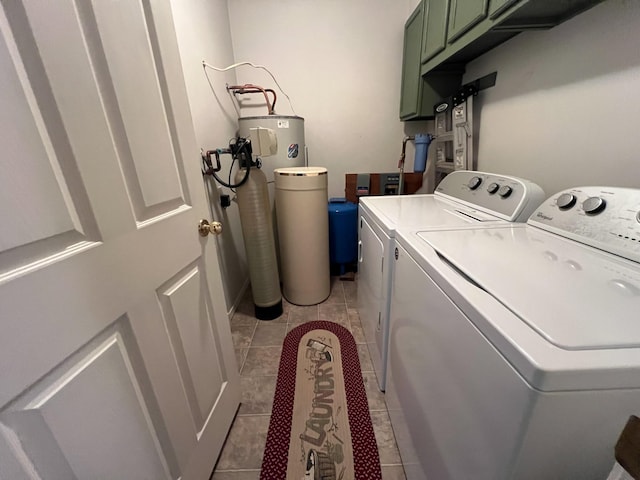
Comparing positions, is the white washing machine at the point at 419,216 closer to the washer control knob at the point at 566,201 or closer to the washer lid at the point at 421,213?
the washer lid at the point at 421,213

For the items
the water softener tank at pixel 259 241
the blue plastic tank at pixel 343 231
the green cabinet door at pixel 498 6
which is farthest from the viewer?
the blue plastic tank at pixel 343 231

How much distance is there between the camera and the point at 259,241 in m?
1.88

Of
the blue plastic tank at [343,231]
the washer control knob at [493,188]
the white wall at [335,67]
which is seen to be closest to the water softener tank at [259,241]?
the blue plastic tank at [343,231]

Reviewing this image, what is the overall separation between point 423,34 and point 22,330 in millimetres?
2520

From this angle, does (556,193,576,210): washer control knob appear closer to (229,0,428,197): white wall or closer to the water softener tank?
the water softener tank

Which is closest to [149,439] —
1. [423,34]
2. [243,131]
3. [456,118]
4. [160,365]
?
[160,365]

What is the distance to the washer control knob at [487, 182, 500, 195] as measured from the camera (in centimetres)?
119

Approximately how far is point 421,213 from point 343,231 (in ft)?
3.93

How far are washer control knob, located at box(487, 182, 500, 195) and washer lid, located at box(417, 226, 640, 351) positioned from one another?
0.35 m

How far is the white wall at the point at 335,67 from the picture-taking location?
2.21 metres

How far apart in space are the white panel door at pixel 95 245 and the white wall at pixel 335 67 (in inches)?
69.2

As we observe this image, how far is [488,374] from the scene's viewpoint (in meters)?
0.48

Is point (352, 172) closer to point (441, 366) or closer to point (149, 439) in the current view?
point (441, 366)

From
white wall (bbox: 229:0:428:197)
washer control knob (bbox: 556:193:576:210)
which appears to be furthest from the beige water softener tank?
washer control knob (bbox: 556:193:576:210)
